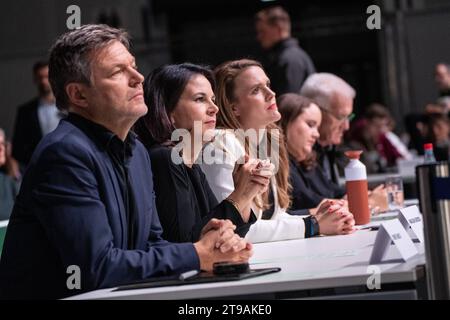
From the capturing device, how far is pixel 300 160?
14.0ft

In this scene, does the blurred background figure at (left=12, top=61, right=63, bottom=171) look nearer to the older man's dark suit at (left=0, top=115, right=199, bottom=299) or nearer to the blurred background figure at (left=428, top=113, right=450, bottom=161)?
the blurred background figure at (left=428, top=113, right=450, bottom=161)

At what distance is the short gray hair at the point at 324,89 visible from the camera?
4.74 meters

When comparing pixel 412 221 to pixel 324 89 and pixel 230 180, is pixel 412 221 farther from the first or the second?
pixel 324 89

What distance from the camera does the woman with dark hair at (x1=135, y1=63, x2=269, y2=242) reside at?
275 centimetres

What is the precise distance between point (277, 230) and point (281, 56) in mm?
2565

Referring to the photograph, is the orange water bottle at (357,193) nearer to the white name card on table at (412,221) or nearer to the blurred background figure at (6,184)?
the white name card on table at (412,221)

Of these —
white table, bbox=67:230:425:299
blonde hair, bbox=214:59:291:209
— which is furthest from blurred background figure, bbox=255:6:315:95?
white table, bbox=67:230:425:299

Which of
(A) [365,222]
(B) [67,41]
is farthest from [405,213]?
(B) [67,41]

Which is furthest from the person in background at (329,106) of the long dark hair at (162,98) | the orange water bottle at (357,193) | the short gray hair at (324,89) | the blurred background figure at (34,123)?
the blurred background figure at (34,123)

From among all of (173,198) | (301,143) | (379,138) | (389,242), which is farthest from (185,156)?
(379,138)

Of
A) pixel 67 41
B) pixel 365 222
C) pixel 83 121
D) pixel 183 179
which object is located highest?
pixel 67 41
